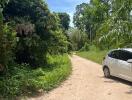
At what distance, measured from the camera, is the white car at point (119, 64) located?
18.0 metres

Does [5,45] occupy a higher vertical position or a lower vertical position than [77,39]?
lower

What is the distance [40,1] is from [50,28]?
5.99 ft

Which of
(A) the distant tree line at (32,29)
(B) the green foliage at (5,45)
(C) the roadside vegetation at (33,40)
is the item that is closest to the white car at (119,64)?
(C) the roadside vegetation at (33,40)

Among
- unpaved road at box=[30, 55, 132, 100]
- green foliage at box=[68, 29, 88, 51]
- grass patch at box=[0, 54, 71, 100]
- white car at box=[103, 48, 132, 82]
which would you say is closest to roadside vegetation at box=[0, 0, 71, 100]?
grass patch at box=[0, 54, 71, 100]

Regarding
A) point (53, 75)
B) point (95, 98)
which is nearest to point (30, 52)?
point (53, 75)

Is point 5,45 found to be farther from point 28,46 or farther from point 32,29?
point 32,29

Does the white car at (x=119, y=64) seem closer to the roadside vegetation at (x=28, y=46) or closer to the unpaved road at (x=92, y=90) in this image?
the unpaved road at (x=92, y=90)

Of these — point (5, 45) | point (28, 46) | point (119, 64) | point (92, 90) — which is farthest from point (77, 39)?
point (5, 45)

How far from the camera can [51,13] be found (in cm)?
2564

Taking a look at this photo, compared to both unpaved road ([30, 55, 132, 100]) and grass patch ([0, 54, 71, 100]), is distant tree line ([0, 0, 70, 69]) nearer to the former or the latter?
grass patch ([0, 54, 71, 100])

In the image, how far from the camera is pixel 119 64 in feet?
62.0

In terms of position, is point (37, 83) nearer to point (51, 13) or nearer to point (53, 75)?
point (53, 75)

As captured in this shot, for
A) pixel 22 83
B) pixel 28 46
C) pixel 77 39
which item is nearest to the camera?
pixel 22 83

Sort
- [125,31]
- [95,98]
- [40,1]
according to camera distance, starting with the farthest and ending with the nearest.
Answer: [40,1], [125,31], [95,98]
